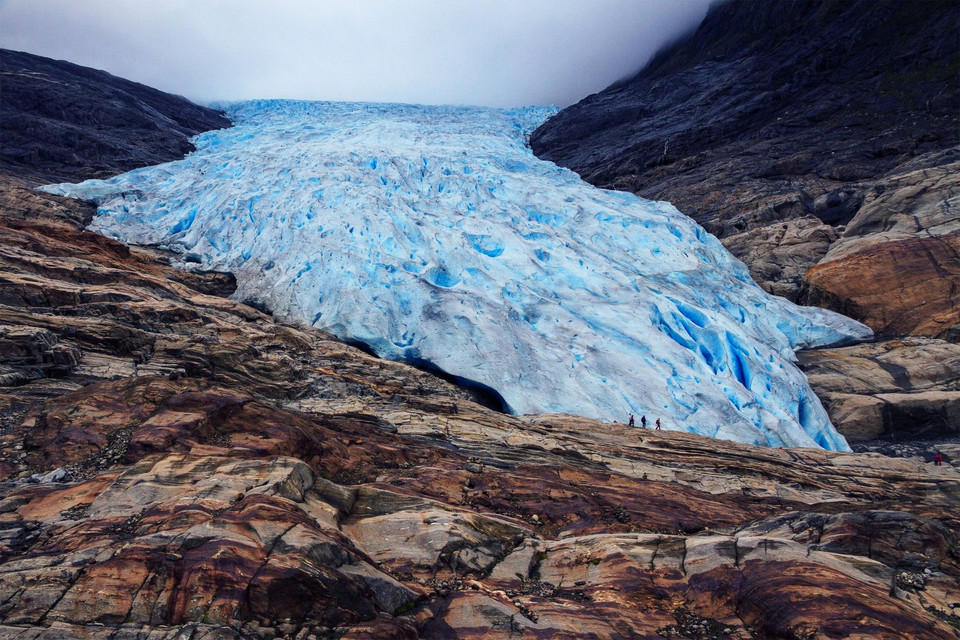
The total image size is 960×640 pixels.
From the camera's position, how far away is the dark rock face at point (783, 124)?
30.7 metres

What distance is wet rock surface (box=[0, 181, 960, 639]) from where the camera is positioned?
6035 millimetres

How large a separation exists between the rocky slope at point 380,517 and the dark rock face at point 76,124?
2293 cm

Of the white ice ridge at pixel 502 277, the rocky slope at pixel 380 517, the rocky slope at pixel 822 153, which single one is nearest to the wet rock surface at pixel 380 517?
the rocky slope at pixel 380 517

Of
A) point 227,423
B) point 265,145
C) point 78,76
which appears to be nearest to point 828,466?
point 227,423

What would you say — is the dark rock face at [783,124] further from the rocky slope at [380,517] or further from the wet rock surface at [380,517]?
the wet rock surface at [380,517]

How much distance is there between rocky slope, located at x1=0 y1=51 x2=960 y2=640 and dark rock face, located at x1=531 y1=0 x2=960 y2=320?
19618 mm

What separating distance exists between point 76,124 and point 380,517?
1658 inches

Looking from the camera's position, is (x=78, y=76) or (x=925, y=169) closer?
(x=925, y=169)

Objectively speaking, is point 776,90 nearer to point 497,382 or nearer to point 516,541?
point 497,382

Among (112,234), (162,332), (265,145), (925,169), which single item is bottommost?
(162,332)

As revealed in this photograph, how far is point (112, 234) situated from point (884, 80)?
165ft

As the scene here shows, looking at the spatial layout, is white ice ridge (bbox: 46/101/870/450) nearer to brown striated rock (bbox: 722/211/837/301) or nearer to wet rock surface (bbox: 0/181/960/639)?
brown striated rock (bbox: 722/211/837/301)

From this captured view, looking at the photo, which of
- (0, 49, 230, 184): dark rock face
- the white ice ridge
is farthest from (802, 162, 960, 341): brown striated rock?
(0, 49, 230, 184): dark rock face

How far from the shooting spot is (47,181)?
96.4 ft
